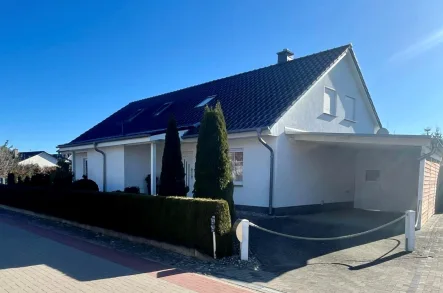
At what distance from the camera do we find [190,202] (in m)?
7.48

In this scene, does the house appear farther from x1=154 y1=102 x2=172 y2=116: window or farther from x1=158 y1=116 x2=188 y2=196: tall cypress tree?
x1=158 y1=116 x2=188 y2=196: tall cypress tree

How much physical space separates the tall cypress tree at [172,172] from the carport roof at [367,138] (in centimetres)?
445

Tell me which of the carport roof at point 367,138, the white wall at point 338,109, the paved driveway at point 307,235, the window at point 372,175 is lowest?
the paved driveway at point 307,235

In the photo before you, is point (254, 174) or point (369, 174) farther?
point (369, 174)

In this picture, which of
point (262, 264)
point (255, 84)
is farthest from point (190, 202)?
point (255, 84)

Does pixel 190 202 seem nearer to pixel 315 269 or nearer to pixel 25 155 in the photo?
pixel 315 269

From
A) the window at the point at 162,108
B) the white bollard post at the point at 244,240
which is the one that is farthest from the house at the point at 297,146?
the white bollard post at the point at 244,240

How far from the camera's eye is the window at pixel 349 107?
16.4 m

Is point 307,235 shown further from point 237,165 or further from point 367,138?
point 237,165

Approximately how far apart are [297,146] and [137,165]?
26.8 ft

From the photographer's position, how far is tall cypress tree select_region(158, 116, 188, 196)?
31.4 feet

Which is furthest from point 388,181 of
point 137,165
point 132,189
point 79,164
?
point 79,164

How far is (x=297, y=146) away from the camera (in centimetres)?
1268

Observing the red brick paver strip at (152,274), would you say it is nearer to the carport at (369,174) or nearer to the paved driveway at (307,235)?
the paved driveway at (307,235)
